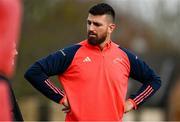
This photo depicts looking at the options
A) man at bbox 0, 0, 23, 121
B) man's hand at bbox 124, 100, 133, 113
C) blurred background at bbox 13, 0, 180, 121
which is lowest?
blurred background at bbox 13, 0, 180, 121

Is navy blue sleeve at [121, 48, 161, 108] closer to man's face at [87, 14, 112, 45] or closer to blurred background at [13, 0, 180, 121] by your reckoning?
man's face at [87, 14, 112, 45]

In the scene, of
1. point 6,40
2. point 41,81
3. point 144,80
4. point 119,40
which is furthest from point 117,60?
point 119,40

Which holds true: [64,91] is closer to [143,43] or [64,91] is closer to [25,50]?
[25,50]

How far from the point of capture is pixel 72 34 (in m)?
44.6

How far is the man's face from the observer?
28.8 feet

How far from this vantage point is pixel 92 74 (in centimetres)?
870

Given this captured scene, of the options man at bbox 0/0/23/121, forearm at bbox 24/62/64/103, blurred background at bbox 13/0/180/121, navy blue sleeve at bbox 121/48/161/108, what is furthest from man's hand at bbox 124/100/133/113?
blurred background at bbox 13/0/180/121

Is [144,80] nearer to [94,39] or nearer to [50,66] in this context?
[94,39]

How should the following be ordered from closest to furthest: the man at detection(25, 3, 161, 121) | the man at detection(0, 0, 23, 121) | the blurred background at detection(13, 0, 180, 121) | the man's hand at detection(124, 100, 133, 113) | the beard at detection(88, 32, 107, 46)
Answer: the man at detection(0, 0, 23, 121)
the man at detection(25, 3, 161, 121)
the beard at detection(88, 32, 107, 46)
the man's hand at detection(124, 100, 133, 113)
the blurred background at detection(13, 0, 180, 121)

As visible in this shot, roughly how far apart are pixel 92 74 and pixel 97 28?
17.7 inches

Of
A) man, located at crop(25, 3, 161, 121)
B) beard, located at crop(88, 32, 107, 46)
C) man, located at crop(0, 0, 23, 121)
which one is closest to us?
man, located at crop(0, 0, 23, 121)

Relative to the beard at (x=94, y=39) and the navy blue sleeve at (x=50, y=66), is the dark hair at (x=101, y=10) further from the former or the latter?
the navy blue sleeve at (x=50, y=66)

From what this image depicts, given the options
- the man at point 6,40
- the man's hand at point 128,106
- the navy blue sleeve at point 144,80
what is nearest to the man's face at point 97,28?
the navy blue sleeve at point 144,80

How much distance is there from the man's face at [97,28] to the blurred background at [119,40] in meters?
22.0
